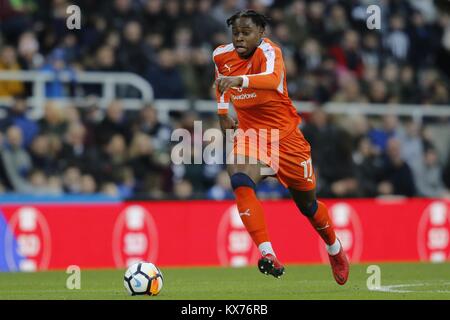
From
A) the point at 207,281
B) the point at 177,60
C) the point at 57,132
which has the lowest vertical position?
the point at 207,281

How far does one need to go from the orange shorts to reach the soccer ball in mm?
1355

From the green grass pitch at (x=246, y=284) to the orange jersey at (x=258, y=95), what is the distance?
5.09 feet

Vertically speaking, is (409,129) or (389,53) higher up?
(389,53)

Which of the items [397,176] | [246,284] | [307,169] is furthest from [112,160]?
[307,169]

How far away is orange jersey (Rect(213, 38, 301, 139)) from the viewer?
36.3 ft

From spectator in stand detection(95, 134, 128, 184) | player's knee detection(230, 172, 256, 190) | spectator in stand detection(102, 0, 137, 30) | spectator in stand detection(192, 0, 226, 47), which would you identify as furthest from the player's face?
spectator in stand detection(192, 0, 226, 47)

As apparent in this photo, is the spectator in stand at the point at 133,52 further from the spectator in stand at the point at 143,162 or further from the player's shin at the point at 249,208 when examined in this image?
the player's shin at the point at 249,208

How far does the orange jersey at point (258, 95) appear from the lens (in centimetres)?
1105

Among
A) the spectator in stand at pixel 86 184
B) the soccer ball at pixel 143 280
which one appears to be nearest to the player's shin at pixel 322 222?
the soccer ball at pixel 143 280

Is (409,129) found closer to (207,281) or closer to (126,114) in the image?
(126,114)

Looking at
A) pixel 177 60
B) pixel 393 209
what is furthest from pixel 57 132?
pixel 393 209

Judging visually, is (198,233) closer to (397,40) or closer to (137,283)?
(137,283)

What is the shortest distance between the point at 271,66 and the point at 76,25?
751cm
